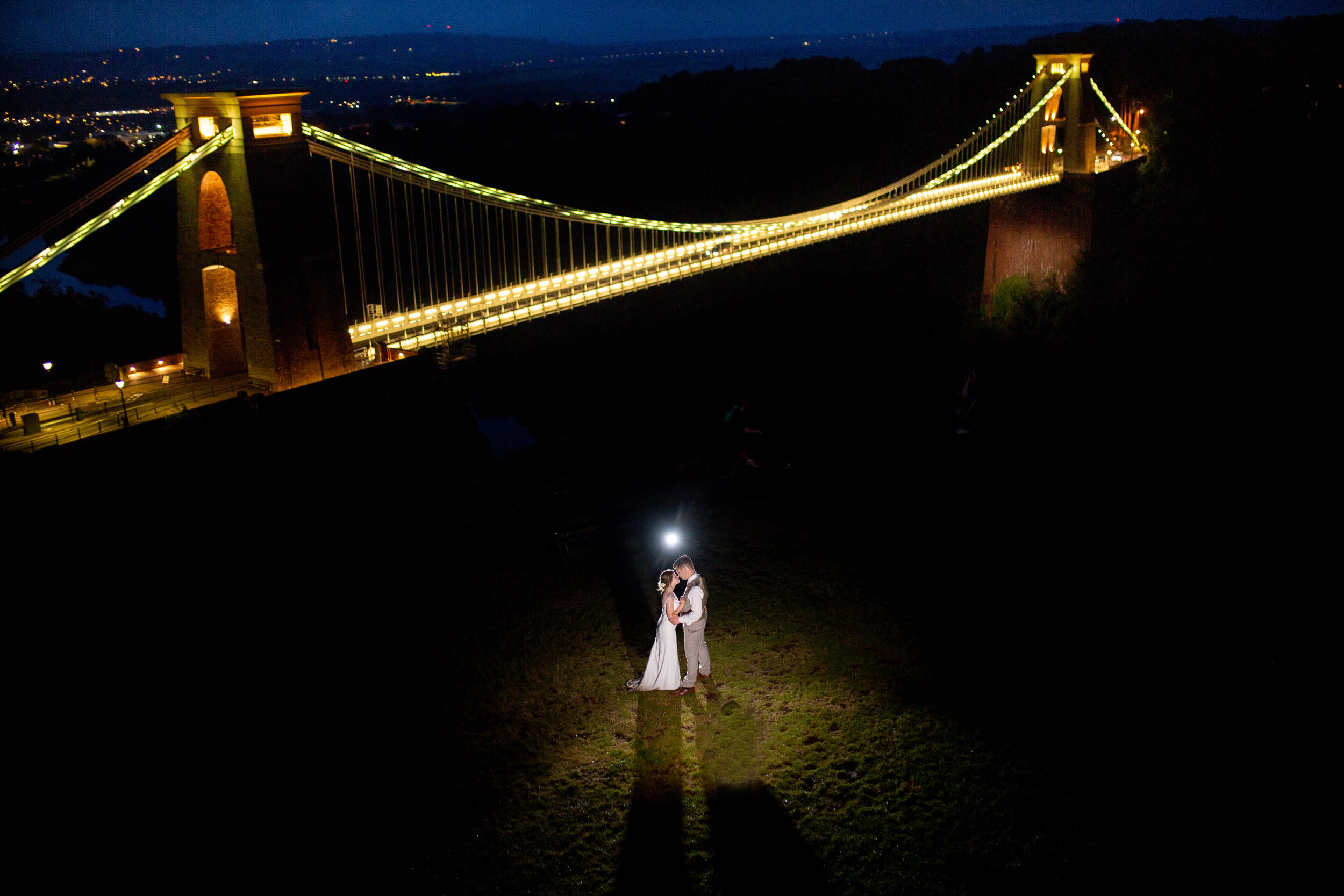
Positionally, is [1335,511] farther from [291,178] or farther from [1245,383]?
[291,178]

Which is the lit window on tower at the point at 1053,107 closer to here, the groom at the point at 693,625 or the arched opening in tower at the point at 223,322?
the arched opening in tower at the point at 223,322

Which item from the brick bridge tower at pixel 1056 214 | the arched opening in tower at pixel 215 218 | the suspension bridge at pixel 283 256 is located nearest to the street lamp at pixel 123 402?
the suspension bridge at pixel 283 256

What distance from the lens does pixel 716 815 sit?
4.79 m

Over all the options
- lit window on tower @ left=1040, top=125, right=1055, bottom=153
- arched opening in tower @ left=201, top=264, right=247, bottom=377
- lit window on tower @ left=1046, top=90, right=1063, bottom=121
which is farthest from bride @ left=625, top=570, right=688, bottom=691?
lit window on tower @ left=1040, top=125, right=1055, bottom=153

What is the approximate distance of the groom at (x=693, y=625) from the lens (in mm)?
5348

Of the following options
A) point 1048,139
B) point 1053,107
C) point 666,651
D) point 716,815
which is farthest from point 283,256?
point 1048,139

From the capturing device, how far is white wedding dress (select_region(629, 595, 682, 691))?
18.1 ft

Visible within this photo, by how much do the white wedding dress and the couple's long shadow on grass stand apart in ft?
0.24

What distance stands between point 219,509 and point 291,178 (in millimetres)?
4104

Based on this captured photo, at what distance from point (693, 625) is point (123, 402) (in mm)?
8080

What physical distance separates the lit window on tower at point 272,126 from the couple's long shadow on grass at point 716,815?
814 centimetres

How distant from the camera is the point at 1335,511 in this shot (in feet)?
26.8

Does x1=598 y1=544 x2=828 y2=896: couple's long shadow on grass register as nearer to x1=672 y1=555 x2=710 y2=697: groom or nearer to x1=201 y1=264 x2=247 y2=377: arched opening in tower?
x1=672 y1=555 x2=710 y2=697: groom

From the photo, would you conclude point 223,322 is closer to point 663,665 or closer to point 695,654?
point 663,665
